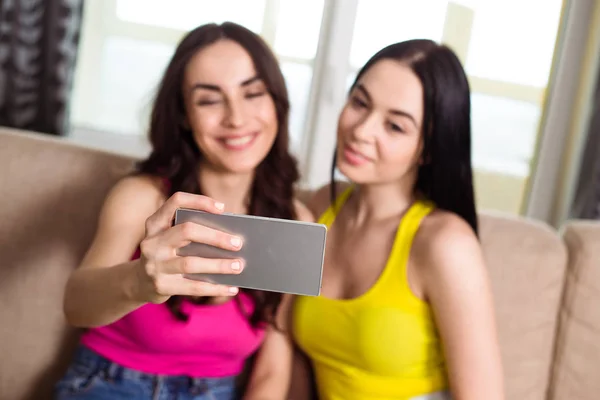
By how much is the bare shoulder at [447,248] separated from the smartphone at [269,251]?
0.31 m

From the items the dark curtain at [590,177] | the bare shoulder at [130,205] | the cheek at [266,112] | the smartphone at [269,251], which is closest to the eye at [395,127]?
the cheek at [266,112]

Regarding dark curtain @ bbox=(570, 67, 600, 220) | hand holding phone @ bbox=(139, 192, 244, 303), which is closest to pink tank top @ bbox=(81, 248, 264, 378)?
hand holding phone @ bbox=(139, 192, 244, 303)

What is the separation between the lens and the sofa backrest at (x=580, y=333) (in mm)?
1347

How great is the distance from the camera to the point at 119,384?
4.02 ft

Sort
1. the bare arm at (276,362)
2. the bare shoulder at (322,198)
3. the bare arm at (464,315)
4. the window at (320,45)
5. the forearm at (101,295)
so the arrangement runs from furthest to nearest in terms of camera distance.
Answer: the window at (320,45), the bare shoulder at (322,198), the bare arm at (276,362), the bare arm at (464,315), the forearm at (101,295)

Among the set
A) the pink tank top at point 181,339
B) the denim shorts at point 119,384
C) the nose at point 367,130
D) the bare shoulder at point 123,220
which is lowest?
the denim shorts at point 119,384

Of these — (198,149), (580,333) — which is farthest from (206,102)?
(580,333)

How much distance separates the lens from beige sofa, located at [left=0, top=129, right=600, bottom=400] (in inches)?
53.0

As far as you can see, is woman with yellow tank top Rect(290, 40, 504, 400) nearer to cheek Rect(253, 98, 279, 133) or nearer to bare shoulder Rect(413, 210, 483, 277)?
bare shoulder Rect(413, 210, 483, 277)

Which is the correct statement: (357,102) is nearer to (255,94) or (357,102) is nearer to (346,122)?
(346,122)

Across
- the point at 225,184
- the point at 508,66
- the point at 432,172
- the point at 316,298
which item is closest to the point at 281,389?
the point at 316,298

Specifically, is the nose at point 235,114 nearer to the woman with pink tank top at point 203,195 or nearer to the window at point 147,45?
the woman with pink tank top at point 203,195

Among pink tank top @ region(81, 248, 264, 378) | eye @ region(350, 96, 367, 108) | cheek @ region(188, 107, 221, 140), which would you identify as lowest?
pink tank top @ region(81, 248, 264, 378)

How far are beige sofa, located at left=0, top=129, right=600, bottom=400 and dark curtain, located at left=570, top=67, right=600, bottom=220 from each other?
45 cm
